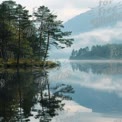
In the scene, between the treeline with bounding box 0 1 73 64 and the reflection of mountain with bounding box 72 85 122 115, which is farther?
the treeline with bounding box 0 1 73 64

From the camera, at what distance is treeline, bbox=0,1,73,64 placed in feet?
277

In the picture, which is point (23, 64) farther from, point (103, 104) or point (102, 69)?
point (103, 104)

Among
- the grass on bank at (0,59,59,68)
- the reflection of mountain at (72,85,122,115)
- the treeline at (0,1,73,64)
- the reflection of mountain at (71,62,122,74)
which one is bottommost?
the reflection of mountain at (71,62,122,74)

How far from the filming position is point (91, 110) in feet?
75.2

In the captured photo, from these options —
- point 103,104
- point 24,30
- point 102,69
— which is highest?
point 24,30

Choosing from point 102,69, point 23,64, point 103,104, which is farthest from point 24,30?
point 103,104

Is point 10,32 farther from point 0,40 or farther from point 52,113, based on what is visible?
point 52,113

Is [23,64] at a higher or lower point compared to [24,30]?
lower

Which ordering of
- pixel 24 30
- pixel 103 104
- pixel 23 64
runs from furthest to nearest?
pixel 24 30 → pixel 23 64 → pixel 103 104

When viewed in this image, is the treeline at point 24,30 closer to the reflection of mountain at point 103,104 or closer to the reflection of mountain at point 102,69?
the reflection of mountain at point 102,69

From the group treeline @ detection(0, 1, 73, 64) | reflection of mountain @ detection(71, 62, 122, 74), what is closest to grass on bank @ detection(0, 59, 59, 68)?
treeline @ detection(0, 1, 73, 64)

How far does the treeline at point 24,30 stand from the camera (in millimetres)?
84312

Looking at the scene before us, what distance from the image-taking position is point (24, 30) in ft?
311

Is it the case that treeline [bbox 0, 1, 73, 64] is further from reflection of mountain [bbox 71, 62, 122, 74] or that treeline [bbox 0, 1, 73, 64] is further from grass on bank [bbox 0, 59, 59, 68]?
reflection of mountain [bbox 71, 62, 122, 74]
